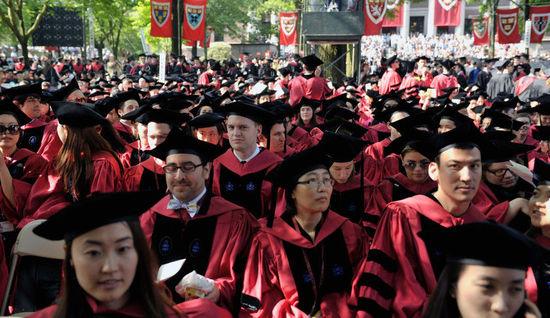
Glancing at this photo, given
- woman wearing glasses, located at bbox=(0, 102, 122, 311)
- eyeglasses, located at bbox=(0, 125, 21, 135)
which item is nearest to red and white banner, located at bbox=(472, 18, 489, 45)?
eyeglasses, located at bbox=(0, 125, 21, 135)

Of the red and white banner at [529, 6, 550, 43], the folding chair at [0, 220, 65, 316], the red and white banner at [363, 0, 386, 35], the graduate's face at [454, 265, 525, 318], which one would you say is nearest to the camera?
the graduate's face at [454, 265, 525, 318]

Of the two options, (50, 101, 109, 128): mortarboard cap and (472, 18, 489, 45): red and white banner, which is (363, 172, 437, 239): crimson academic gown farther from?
(472, 18, 489, 45): red and white banner

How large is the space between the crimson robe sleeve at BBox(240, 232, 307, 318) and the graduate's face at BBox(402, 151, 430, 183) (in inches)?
76.4

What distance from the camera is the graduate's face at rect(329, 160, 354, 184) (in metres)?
5.91

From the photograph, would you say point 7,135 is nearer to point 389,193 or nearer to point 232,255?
point 232,255

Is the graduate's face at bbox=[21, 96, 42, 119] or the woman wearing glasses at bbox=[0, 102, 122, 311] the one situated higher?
the graduate's face at bbox=[21, 96, 42, 119]

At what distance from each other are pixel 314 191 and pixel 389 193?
200cm

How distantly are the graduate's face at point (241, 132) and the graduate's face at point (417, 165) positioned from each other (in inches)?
59.5

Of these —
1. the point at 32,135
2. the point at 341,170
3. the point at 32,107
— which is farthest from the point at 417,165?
the point at 32,107

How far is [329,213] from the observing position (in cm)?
455

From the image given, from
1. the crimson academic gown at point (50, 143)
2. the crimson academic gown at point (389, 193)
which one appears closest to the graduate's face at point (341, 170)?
the crimson academic gown at point (389, 193)

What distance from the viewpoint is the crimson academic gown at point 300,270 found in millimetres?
4312

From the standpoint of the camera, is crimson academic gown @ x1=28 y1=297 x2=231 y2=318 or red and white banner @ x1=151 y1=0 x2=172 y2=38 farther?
red and white banner @ x1=151 y1=0 x2=172 y2=38

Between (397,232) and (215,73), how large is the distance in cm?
1987
